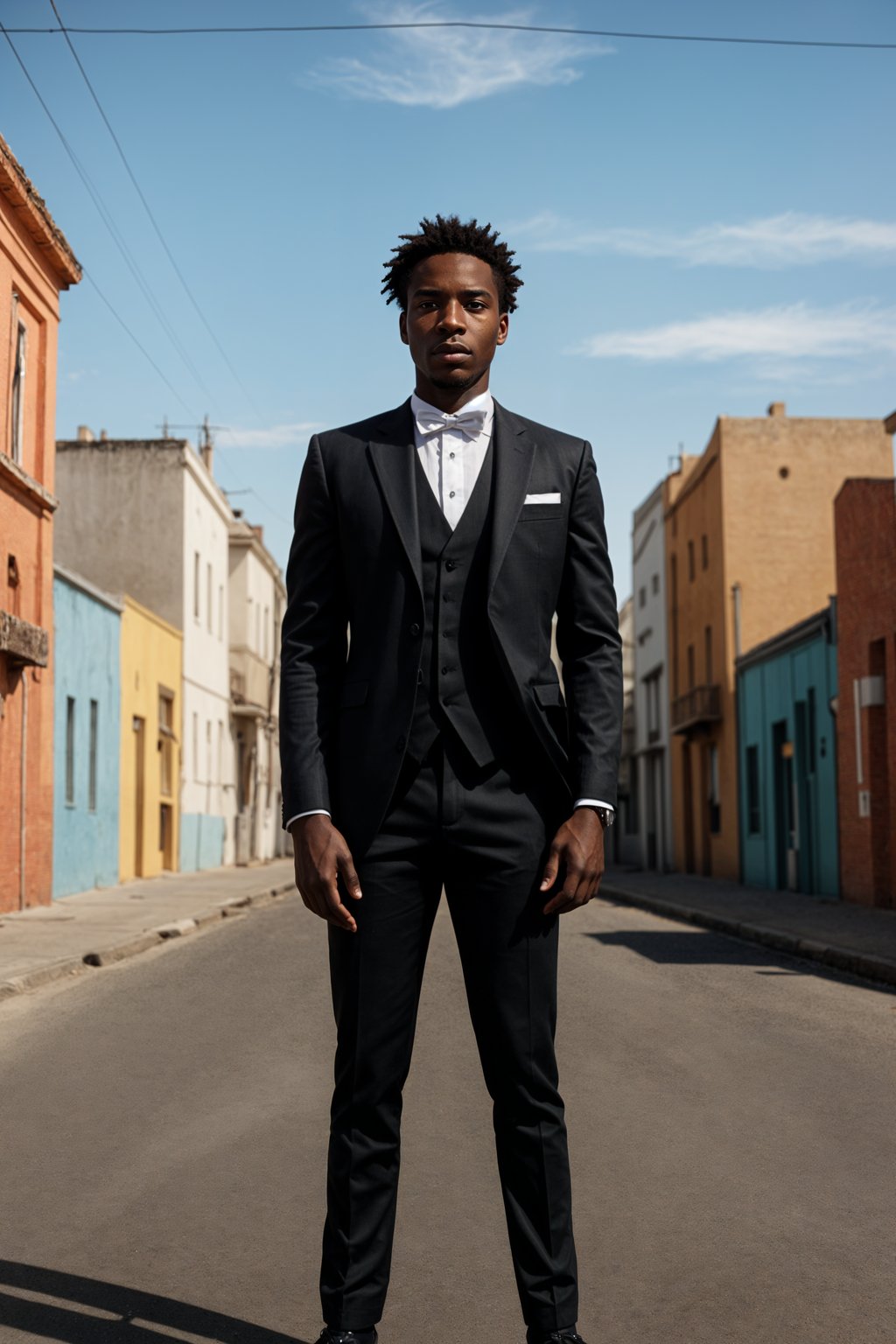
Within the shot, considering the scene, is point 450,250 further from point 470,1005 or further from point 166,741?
point 166,741

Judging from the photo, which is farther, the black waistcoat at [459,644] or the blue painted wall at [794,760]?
the blue painted wall at [794,760]

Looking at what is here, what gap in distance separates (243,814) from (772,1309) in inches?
1560

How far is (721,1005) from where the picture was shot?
10031 mm

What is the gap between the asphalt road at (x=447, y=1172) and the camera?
3756 millimetres

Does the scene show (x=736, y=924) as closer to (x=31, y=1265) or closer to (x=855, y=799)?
(x=855, y=799)

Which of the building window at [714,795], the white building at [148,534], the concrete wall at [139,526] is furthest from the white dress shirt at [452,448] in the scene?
the building window at [714,795]

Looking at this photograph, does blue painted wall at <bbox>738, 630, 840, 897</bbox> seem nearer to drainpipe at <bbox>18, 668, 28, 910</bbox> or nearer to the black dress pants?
drainpipe at <bbox>18, 668, 28, 910</bbox>

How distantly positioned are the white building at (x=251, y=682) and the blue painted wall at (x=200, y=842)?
324cm

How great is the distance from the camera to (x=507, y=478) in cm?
326

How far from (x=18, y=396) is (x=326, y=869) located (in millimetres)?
17552

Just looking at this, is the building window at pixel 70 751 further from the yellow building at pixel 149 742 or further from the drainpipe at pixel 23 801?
the drainpipe at pixel 23 801

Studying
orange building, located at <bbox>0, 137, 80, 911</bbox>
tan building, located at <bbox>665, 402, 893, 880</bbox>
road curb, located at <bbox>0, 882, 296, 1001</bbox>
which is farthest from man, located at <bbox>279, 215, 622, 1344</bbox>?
tan building, located at <bbox>665, 402, 893, 880</bbox>

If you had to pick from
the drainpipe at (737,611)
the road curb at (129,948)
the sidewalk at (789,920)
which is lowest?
the sidewalk at (789,920)

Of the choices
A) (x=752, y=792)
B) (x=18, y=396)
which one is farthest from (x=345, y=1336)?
(x=752, y=792)
